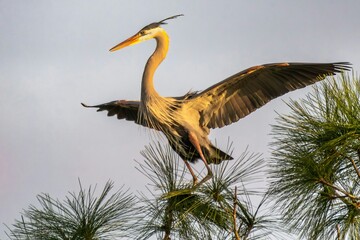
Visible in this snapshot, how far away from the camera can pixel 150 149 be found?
4.13 meters

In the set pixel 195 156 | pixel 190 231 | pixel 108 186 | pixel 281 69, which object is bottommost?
pixel 190 231

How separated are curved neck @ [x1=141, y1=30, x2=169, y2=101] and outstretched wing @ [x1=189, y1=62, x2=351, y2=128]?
1.08 ft

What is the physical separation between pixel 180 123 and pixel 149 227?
188 centimetres

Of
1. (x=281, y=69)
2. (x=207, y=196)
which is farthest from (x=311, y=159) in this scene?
(x=281, y=69)

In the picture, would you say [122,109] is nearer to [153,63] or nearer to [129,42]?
[129,42]

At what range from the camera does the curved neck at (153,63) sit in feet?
19.7

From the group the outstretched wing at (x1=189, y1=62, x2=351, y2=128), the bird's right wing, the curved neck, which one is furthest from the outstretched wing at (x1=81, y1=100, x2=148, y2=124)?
the outstretched wing at (x1=189, y1=62, x2=351, y2=128)

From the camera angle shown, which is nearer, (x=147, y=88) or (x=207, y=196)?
(x=207, y=196)

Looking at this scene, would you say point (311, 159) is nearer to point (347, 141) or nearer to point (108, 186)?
point (347, 141)

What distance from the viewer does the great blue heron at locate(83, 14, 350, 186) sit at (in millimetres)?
5902

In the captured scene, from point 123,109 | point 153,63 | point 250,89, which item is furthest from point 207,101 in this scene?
point 123,109

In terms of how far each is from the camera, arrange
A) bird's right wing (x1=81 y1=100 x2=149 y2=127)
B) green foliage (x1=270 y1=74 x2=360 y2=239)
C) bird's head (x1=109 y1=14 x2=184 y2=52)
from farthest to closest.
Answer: bird's right wing (x1=81 y1=100 x2=149 y2=127), bird's head (x1=109 y1=14 x2=184 y2=52), green foliage (x1=270 y1=74 x2=360 y2=239)

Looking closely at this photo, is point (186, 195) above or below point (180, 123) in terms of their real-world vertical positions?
below

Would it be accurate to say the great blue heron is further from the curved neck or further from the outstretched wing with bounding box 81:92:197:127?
the outstretched wing with bounding box 81:92:197:127
